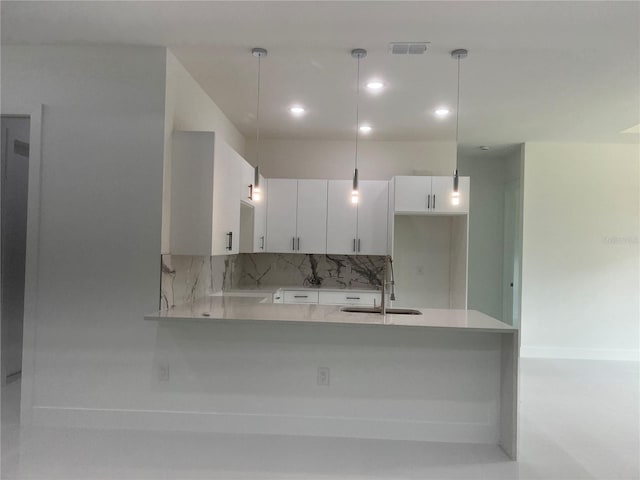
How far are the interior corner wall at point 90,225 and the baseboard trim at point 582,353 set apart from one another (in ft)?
15.2

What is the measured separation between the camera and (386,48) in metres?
2.94

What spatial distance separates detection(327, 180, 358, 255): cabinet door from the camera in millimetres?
5145

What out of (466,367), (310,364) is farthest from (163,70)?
(466,367)

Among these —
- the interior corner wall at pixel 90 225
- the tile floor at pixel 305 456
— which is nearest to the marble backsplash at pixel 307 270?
the interior corner wall at pixel 90 225

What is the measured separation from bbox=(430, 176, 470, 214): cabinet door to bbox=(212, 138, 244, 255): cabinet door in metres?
2.20

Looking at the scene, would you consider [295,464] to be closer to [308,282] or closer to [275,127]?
[308,282]

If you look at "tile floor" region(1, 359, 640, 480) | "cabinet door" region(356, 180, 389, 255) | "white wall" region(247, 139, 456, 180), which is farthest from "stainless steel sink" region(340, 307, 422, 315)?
"white wall" region(247, 139, 456, 180)

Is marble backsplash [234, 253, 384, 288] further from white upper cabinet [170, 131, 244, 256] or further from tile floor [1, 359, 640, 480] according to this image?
tile floor [1, 359, 640, 480]

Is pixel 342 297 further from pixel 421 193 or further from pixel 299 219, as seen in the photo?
pixel 421 193

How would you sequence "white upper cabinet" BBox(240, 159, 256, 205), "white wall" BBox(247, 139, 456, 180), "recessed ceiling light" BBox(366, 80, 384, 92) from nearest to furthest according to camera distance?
"recessed ceiling light" BBox(366, 80, 384, 92)
"white upper cabinet" BBox(240, 159, 256, 205)
"white wall" BBox(247, 139, 456, 180)

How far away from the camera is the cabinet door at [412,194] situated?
484cm

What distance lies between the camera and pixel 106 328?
309 cm

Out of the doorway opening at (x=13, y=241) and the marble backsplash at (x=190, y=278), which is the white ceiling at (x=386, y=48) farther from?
the marble backsplash at (x=190, y=278)

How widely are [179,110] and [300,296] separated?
2.50m
